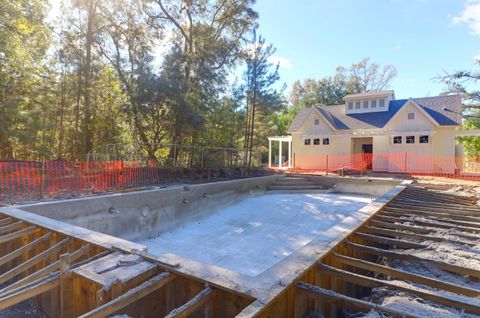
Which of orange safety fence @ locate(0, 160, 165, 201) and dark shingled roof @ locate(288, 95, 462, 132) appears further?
dark shingled roof @ locate(288, 95, 462, 132)

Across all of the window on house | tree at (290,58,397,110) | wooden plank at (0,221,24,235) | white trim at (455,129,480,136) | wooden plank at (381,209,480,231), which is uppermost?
tree at (290,58,397,110)

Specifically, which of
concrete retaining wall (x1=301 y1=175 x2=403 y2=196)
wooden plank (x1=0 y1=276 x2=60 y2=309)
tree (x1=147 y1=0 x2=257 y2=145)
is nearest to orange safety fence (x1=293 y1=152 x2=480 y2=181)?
concrete retaining wall (x1=301 y1=175 x2=403 y2=196)

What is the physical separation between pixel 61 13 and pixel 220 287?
17.9m

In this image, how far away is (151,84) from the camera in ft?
45.3

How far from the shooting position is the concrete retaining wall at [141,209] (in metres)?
6.54

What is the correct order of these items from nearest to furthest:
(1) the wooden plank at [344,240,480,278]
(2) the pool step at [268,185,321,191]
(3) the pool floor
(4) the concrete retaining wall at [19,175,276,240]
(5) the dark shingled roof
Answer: (1) the wooden plank at [344,240,480,278] → (4) the concrete retaining wall at [19,175,276,240] → (3) the pool floor → (2) the pool step at [268,185,321,191] → (5) the dark shingled roof

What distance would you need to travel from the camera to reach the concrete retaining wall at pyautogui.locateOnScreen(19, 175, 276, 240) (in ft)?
21.4

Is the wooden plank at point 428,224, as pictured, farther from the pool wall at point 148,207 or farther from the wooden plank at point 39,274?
the pool wall at point 148,207

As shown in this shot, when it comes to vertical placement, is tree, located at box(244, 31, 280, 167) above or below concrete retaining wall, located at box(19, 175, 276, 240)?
above

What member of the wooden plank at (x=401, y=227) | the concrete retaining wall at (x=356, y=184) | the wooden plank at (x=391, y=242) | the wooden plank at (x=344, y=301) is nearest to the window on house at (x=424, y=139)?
the concrete retaining wall at (x=356, y=184)

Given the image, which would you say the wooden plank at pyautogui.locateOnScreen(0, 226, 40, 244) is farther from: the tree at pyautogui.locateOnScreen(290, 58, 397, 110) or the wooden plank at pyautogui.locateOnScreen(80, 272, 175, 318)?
the tree at pyautogui.locateOnScreen(290, 58, 397, 110)

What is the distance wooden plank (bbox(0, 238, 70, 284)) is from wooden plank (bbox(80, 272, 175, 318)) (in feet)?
5.43

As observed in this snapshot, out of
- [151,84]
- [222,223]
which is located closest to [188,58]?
[151,84]

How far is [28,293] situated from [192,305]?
1.54m
